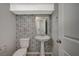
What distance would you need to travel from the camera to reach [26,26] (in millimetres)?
1768

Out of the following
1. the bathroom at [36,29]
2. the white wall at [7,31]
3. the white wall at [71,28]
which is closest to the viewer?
the white wall at [71,28]

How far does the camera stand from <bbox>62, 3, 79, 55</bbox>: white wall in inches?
42.8

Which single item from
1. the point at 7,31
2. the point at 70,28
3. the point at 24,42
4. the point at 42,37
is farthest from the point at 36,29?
the point at 70,28

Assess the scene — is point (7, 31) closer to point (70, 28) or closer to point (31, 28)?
point (31, 28)

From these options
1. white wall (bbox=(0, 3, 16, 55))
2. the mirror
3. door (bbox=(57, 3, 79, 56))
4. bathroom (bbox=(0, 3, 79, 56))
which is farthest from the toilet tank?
door (bbox=(57, 3, 79, 56))

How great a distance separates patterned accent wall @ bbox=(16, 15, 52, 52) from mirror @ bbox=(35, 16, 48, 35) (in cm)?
10

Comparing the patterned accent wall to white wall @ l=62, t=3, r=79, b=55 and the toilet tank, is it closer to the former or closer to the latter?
the toilet tank

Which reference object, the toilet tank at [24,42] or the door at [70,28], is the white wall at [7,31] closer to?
the toilet tank at [24,42]

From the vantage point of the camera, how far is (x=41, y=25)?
184 cm

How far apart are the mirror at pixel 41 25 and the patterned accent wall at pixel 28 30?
0.10 m

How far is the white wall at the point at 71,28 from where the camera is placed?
109 centimetres

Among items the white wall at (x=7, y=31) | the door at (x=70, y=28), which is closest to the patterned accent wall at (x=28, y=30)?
the white wall at (x=7, y=31)

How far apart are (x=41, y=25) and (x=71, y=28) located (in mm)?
755

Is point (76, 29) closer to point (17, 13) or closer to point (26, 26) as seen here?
point (26, 26)
